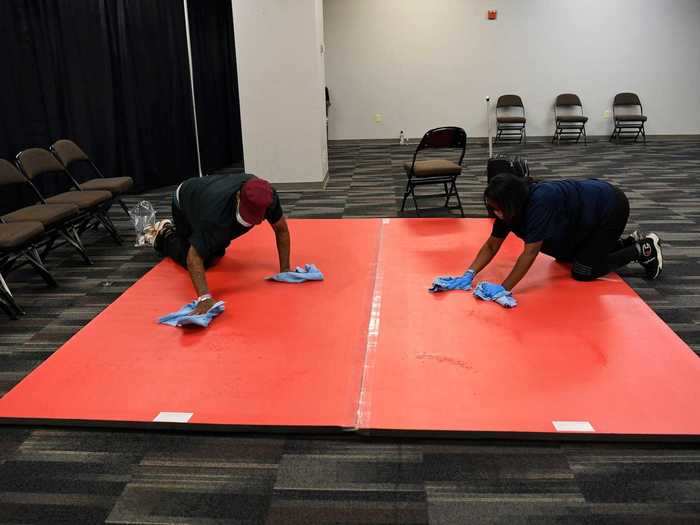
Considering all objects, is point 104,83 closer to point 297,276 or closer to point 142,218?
point 142,218

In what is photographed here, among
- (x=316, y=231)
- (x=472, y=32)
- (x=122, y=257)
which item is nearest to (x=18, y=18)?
(x=122, y=257)

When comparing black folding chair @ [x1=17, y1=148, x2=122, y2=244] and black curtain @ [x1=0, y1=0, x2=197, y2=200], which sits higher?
black curtain @ [x1=0, y1=0, x2=197, y2=200]

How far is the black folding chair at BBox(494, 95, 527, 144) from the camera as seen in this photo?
1001 centimetres

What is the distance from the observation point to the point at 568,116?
10.0 meters

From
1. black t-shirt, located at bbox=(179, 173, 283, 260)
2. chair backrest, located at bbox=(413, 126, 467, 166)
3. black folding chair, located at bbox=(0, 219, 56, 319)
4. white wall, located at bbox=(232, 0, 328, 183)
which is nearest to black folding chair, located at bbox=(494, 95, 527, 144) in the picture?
white wall, located at bbox=(232, 0, 328, 183)

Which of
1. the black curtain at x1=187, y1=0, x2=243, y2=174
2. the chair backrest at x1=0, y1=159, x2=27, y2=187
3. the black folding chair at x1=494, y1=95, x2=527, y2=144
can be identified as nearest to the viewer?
the chair backrest at x1=0, y1=159, x2=27, y2=187

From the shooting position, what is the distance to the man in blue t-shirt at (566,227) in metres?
3.05

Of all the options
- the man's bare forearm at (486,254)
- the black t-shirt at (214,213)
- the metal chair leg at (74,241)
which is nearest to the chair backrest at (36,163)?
the metal chair leg at (74,241)

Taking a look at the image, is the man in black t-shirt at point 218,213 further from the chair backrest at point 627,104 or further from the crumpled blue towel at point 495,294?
the chair backrest at point 627,104

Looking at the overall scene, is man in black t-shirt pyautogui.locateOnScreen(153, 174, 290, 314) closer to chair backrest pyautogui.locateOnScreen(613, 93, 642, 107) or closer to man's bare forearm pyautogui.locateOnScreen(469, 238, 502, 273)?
man's bare forearm pyautogui.locateOnScreen(469, 238, 502, 273)

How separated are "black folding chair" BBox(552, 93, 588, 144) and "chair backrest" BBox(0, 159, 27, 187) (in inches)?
329

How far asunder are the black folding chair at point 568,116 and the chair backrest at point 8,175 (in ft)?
27.4

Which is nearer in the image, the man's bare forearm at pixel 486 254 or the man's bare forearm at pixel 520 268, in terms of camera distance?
the man's bare forearm at pixel 520 268

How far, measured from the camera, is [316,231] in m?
4.83
